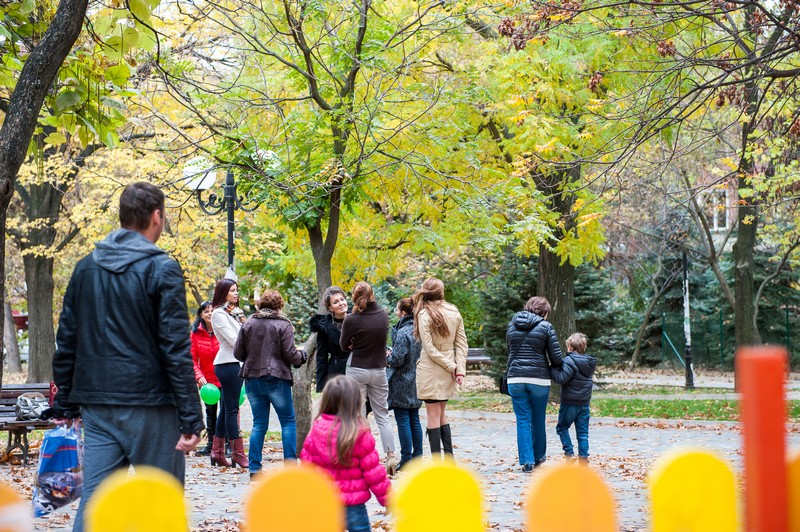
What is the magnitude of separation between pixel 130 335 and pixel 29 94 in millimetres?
2153

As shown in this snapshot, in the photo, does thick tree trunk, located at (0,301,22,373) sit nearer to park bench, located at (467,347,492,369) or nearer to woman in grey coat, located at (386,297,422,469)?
park bench, located at (467,347,492,369)

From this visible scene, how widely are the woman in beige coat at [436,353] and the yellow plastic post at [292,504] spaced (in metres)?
7.96

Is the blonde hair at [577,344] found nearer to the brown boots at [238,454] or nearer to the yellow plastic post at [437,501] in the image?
the brown boots at [238,454]

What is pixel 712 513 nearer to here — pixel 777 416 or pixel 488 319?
pixel 777 416

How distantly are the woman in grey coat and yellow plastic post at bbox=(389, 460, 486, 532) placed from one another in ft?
26.6

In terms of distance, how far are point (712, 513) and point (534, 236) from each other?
40.0 ft

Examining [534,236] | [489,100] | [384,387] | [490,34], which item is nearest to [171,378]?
[384,387]

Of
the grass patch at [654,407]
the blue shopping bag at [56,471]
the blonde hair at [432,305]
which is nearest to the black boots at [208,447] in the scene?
the blonde hair at [432,305]

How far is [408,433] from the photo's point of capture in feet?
34.6

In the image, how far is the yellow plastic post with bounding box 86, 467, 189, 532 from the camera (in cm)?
213

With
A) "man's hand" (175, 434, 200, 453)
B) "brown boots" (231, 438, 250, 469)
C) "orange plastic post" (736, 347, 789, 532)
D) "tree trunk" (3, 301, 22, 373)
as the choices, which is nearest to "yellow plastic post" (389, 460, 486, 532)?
"orange plastic post" (736, 347, 789, 532)

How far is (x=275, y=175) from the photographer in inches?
446

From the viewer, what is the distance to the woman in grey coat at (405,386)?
34.3ft

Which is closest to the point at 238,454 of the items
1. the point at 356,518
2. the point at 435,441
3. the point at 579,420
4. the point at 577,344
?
the point at 435,441
